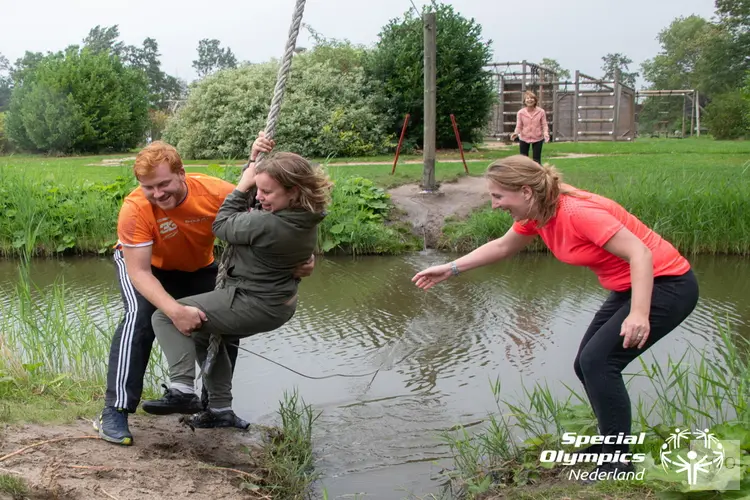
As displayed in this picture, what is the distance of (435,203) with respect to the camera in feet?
41.7

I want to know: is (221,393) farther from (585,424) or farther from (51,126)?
(51,126)

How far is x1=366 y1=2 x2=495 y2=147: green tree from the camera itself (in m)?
20.7

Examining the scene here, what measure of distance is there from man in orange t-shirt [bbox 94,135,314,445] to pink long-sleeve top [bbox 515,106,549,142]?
1106 centimetres

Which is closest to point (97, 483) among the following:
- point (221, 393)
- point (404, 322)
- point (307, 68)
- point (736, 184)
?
point (221, 393)

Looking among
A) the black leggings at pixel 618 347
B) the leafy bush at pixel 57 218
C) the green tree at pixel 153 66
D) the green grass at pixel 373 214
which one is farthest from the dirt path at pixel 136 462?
the green tree at pixel 153 66

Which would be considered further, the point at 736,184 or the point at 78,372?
the point at 736,184

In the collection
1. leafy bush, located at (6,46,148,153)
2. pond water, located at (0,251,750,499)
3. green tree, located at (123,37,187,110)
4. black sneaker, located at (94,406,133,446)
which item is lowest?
pond water, located at (0,251,750,499)

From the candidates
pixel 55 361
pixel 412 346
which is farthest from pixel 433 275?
pixel 55 361

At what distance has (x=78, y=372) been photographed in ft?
17.2

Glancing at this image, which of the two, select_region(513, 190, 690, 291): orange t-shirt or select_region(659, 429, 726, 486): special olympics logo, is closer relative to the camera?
select_region(659, 429, 726, 486): special olympics logo

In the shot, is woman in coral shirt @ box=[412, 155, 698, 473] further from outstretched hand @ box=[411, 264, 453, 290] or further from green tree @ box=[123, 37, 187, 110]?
green tree @ box=[123, 37, 187, 110]

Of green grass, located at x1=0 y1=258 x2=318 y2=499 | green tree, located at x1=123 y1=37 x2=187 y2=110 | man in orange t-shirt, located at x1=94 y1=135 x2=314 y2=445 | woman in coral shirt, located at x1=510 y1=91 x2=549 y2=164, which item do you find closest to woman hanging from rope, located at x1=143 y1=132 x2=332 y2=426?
man in orange t-shirt, located at x1=94 y1=135 x2=314 y2=445

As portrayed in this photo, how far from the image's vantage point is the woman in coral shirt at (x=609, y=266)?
3314 millimetres

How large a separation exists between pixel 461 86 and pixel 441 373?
51.8 ft
